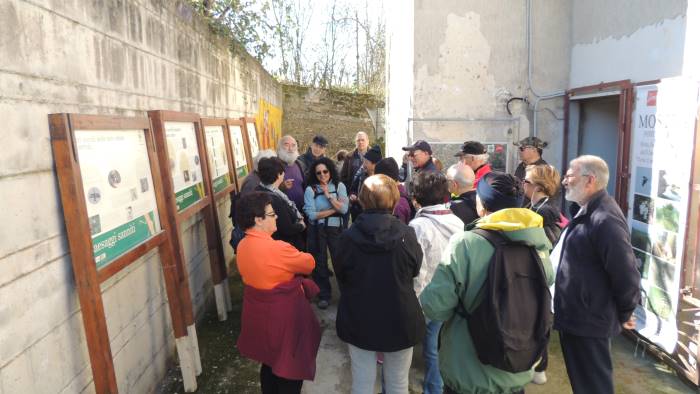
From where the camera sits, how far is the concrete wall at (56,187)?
187cm

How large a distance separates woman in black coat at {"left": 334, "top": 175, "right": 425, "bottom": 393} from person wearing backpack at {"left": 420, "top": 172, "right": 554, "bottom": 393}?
0.78 feet

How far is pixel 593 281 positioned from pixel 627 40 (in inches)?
121

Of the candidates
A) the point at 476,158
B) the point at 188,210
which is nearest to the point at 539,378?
the point at 476,158

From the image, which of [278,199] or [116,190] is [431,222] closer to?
[278,199]

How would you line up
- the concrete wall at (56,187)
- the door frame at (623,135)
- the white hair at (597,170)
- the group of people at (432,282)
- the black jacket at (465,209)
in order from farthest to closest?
the door frame at (623,135)
the black jacket at (465,209)
the white hair at (597,170)
the group of people at (432,282)
the concrete wall at (56,187)

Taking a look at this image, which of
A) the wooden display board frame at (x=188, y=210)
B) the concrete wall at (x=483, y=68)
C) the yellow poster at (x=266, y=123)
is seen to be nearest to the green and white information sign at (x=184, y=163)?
the wooden display board frame at (x=188, y=210)

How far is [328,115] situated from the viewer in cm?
1537

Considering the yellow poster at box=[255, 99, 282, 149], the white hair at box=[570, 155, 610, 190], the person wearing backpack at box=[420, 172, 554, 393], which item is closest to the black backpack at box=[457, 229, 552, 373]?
the person wearing backpack at box=[420, 172, 554, 393]

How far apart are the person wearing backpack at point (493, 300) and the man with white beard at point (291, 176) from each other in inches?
115

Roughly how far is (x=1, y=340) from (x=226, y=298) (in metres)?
2.96

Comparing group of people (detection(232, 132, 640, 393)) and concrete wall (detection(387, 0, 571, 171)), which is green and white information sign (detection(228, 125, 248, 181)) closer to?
concrete wall (detection(387, 0, 571, 171))

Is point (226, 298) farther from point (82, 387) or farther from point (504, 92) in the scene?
point (504, 92)

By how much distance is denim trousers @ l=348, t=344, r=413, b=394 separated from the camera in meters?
2.68

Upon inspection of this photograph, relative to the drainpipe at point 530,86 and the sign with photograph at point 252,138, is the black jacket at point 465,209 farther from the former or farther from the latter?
the sign with photograph at point 252,138
